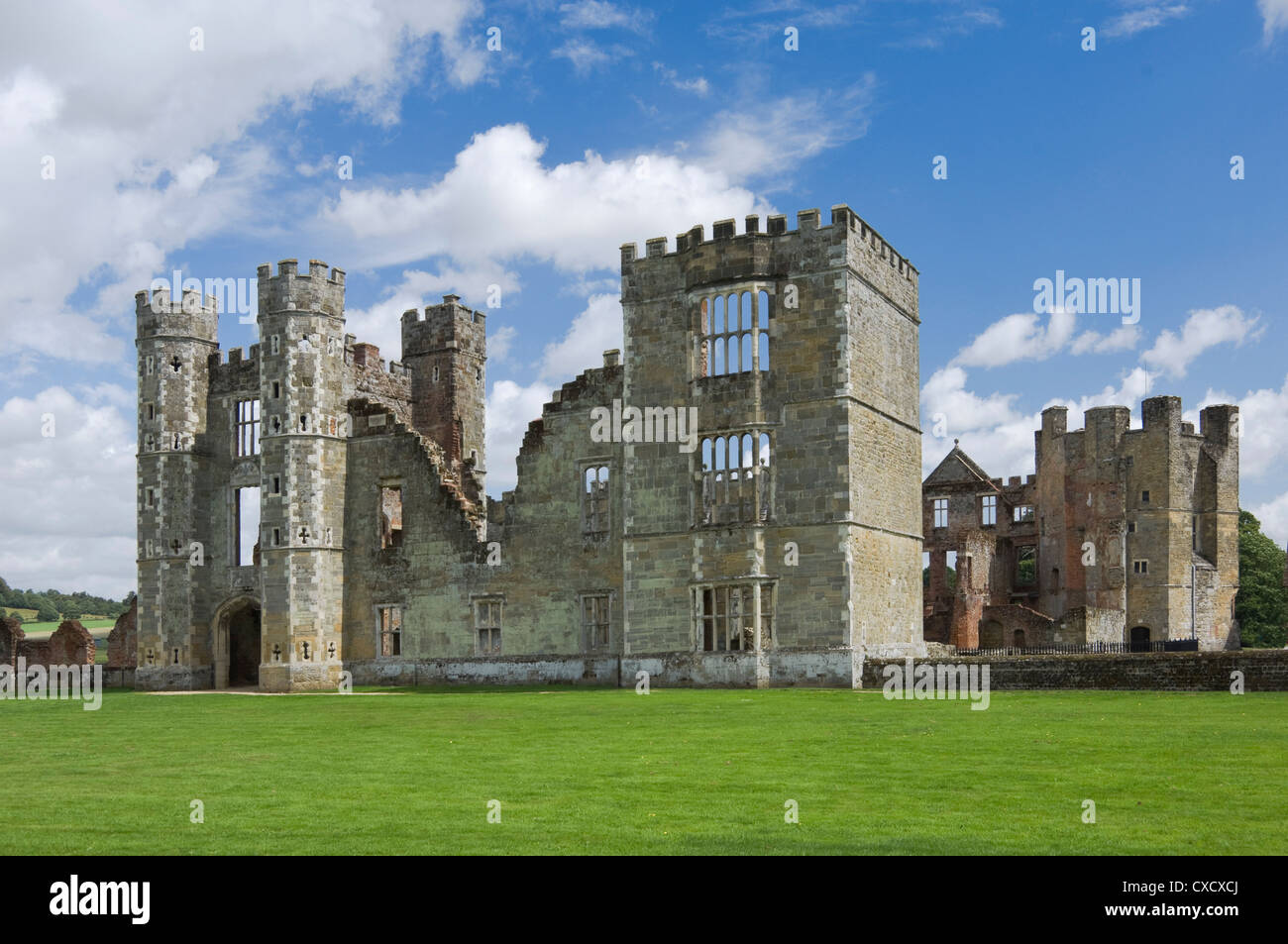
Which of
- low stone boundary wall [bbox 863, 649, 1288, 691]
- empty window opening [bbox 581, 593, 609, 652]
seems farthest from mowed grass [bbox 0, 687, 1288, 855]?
empty window opening [bbox 581, 593, 609, 652]

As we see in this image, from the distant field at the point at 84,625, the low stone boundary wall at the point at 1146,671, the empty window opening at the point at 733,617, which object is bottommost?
the distant field at the point at 84,625

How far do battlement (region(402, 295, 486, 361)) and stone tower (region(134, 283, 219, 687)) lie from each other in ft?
23.3

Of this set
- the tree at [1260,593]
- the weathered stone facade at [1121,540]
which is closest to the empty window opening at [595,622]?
the weathered stone facade at [1121,540]

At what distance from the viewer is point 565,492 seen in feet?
124

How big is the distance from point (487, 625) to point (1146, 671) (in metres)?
19.6

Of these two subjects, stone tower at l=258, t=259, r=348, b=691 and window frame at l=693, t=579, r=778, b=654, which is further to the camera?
stone tower at l=258, t=259, r=348, b=691

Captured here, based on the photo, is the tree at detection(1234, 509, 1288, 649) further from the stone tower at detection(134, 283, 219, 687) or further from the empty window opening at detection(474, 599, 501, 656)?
the stone tower at detection(134, 283, 219, 687)

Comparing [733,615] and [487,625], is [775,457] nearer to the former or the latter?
[733,615]

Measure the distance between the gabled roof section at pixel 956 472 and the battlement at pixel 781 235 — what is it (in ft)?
100

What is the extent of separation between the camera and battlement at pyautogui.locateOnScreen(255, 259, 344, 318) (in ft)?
132

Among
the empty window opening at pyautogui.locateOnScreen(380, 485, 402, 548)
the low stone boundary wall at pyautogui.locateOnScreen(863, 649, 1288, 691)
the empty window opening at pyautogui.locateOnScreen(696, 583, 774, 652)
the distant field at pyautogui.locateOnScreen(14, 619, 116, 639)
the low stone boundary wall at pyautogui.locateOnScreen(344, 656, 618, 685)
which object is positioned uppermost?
the empty window opening at pyautogui.locateOnScreen(380, 485, 402, 548)

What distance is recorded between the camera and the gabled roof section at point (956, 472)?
214 feet

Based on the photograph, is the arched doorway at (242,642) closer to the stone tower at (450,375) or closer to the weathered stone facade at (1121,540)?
the stone tower at (450,375)

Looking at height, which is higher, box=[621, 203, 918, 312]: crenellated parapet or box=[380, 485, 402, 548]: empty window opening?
box=[621, 203, 918, 312]: crenellated parapet
